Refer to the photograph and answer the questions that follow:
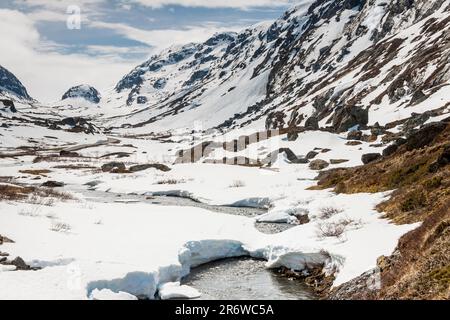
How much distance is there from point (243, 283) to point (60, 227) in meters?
9.34

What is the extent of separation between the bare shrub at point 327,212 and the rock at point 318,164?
2803 centimetres

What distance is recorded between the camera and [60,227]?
2292cm

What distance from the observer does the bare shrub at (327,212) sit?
1027 inches

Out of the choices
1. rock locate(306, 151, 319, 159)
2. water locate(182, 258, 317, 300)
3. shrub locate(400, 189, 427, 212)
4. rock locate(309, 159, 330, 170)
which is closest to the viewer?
water locate(182, 258, 317, 300)

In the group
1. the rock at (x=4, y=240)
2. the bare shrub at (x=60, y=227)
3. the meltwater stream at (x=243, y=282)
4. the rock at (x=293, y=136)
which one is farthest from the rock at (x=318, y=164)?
the rock at (x=4, y=240)

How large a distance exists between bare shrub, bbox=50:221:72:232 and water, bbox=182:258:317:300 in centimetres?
647

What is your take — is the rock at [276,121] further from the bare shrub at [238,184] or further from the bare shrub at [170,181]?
the bare shrub at [238,184]

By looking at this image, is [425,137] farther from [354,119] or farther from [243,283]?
[354,119]

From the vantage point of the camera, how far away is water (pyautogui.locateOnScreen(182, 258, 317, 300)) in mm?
18066

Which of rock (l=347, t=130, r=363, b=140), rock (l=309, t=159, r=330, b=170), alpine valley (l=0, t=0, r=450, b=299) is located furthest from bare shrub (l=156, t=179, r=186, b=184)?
rock (l=347, t=130, r=363, b=140)

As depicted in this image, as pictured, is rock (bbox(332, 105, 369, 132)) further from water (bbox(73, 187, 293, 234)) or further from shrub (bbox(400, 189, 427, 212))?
shrub (bbox(400, 189, 427, 212))
